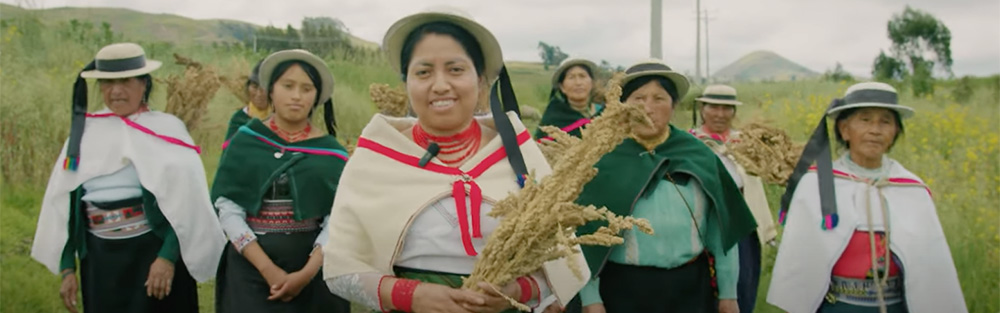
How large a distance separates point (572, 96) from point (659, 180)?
7.69 feet

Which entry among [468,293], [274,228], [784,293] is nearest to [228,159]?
[274,228]

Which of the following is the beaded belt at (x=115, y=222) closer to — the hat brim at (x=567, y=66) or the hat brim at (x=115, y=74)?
the hat brim at (x=115, y=74)

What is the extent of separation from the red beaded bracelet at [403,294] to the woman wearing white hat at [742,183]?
2.43 meters

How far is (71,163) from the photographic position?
4168 millimetres

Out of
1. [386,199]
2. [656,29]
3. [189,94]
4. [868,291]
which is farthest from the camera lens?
[656,29]

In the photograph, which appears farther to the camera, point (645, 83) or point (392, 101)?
point (392, 101)

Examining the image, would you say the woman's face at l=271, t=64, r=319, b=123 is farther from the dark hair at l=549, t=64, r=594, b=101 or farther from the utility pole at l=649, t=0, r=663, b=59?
the utility pole at l=649, t=0, r=663, b=59

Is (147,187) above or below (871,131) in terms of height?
below

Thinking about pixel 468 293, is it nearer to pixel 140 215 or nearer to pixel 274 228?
pixel 274 228

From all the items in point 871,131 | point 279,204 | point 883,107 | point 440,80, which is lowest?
point 279,204

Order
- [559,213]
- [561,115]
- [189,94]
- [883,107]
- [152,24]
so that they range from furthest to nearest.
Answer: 1. [152,24]
2. [189,94]
3. [561,115]
4. [883,107]
5. [559,213]

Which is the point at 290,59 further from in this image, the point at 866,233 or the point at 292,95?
the point at 866,233

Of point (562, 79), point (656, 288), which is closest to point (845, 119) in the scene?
point (656, 288)

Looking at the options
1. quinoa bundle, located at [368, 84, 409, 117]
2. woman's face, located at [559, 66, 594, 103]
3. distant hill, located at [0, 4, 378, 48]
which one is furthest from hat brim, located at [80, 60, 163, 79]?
distant hill, located at [0, 4, 378, 48]
